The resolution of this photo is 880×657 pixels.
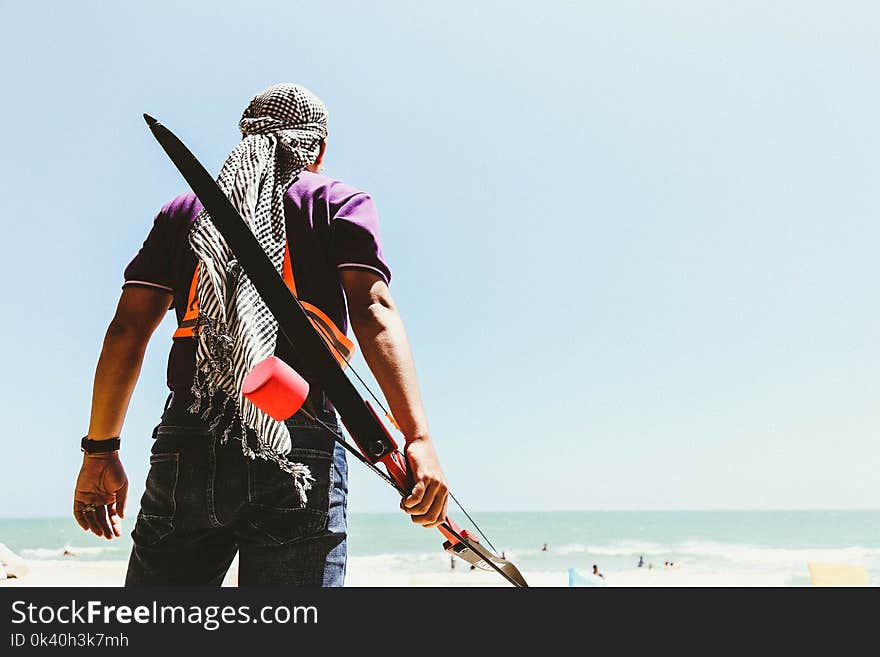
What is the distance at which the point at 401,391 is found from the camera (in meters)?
1.58

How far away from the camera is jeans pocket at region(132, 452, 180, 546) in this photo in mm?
1566

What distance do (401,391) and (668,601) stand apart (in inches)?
32.1

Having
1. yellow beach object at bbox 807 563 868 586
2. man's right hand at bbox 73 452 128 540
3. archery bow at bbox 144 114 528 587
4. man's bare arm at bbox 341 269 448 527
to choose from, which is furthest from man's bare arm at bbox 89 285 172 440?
yellow beach object at bbox 807 563 868 586

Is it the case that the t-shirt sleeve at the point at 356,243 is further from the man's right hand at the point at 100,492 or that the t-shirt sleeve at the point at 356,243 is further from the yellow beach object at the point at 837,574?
the yellow beach object at the point at 837,574

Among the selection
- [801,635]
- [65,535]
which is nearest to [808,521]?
[65,535]

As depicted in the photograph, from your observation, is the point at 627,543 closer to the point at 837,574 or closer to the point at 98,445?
the point at 837,574

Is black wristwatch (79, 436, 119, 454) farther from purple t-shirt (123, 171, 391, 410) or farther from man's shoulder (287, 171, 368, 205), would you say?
man's shoulder (287, 171, 368, 205)

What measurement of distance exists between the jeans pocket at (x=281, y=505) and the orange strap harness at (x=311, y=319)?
0.27 m

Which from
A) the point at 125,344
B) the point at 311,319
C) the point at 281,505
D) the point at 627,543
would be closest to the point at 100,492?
the point at 125,344

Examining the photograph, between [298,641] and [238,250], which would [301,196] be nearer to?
[238,250]

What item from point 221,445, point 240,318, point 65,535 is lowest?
point 221,445

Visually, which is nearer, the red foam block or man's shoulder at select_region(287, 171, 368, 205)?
the red foam block

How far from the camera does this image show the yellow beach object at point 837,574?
277 inches

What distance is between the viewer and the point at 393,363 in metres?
1.60
